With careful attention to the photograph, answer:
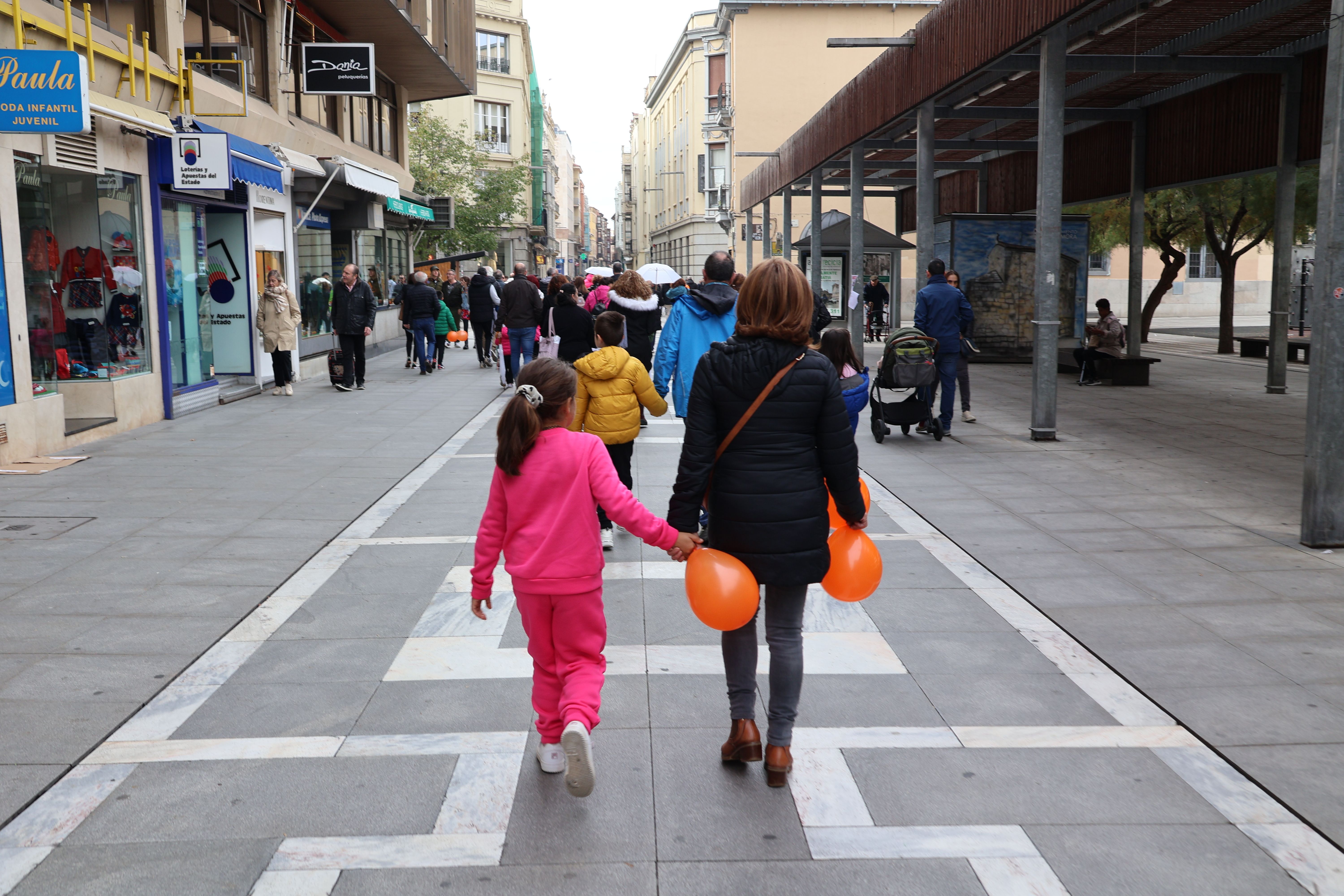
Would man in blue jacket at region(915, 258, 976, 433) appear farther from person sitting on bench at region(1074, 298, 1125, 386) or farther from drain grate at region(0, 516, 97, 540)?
drain grate at region(0, 516, 97, 540)

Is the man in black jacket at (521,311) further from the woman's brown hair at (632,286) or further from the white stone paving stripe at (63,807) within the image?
the white stone paving stripe at (63,807)

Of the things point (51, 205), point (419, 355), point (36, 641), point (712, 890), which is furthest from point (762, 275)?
point (419, 355)

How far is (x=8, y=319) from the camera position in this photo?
34.7ft

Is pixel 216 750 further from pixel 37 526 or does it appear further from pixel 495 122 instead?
pixel 495 122

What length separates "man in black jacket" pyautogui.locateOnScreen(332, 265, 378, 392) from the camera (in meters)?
17.1

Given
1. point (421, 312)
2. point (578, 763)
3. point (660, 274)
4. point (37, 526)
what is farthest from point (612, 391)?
point (660, 274)

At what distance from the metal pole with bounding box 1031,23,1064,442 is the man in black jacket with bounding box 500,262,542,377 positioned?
260 inches

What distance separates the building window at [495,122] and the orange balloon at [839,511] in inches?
2187

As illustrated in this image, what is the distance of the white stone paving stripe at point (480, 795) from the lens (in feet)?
12.0

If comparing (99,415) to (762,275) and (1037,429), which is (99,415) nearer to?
(1037,429)

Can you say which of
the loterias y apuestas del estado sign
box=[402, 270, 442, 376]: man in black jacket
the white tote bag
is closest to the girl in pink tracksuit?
the loterias y apuestas del estado sign

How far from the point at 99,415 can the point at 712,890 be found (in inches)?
436

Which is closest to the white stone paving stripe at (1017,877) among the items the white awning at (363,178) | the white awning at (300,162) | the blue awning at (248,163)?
the blue awning at (248,163)

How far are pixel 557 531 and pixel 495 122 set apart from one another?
59.0 metres
